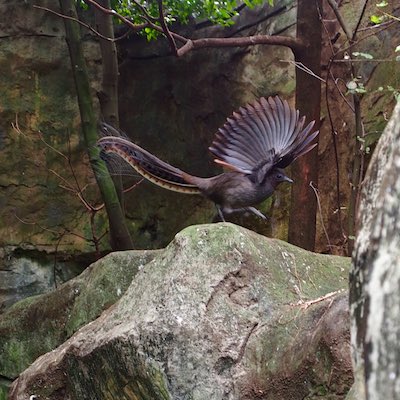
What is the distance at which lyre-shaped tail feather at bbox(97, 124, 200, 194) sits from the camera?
377cm

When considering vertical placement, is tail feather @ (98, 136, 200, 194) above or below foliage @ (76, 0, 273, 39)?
below

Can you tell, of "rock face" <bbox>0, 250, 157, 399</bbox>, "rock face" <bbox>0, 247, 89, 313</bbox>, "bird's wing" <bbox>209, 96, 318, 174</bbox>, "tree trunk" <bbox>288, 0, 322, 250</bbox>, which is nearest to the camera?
"bird's wing" <bbox>209, 96, 318, 174</bbox>

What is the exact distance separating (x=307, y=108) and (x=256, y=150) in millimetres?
958

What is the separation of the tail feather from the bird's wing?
0.28 metres

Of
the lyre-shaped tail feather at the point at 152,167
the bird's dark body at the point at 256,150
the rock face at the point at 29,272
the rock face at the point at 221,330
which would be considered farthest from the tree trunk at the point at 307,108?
the rock face at the point at 29,272

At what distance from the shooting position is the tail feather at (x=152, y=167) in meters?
3.77

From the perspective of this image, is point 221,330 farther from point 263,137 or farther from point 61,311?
point 61,311

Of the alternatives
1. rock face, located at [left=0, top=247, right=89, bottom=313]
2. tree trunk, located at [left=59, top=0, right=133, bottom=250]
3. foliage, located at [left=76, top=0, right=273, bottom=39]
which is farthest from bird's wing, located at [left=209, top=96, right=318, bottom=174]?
rock face, located at [left=0, top=247, right=89, bottom=313]

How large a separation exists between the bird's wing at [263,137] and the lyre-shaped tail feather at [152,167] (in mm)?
285

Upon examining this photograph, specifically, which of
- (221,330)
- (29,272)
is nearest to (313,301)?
(221,330)

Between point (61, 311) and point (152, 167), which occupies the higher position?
point (152, 167)

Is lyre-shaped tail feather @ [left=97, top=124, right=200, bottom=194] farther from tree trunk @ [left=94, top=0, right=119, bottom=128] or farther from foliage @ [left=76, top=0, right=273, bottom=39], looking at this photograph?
foliage @ [left=76, top=0, right=273, bottom=39]

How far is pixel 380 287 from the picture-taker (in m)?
1.34

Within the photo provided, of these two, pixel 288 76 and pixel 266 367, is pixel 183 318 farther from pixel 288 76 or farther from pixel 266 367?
pixel 288 76
